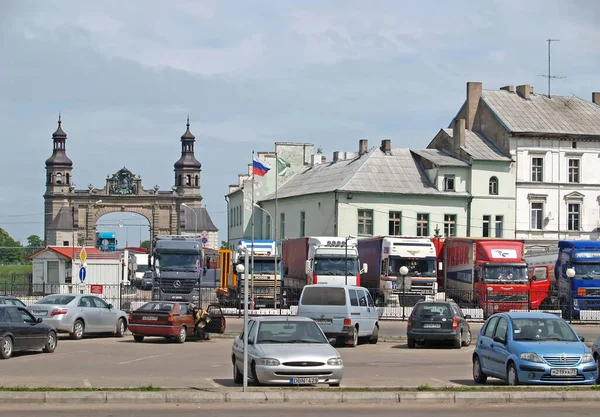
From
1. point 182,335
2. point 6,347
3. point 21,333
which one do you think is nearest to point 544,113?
point 182,335

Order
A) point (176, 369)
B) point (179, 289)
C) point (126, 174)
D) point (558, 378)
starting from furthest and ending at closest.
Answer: point (126, 174)
point (179, 289)
point (176, 369)
point (558, 378)

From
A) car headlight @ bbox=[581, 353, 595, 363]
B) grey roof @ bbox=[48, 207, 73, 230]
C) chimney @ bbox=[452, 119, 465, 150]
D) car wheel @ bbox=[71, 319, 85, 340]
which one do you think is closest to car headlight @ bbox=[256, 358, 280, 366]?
car headlight @ bbox=[581, 353, 595, 363]

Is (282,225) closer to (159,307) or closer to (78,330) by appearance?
(78,330)

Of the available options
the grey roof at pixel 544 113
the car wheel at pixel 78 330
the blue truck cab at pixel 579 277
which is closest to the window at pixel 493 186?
the grey roof at pixel 544 113

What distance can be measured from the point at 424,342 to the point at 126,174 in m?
125

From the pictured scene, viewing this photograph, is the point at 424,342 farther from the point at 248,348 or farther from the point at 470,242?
the point at 470,242

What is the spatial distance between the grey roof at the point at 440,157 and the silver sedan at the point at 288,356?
5676 centimetres

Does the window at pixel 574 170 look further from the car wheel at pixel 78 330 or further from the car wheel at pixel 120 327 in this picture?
the car wheel at pixel 78 330

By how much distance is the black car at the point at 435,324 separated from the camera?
30.2 meters

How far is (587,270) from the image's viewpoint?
48375 millimetres

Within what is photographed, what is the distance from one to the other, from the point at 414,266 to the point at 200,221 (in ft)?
368

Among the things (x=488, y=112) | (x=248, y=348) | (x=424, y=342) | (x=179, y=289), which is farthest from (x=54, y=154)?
(x=248, y=348)

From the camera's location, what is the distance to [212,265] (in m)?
67.9

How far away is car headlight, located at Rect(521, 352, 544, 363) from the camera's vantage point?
17.6 metres
